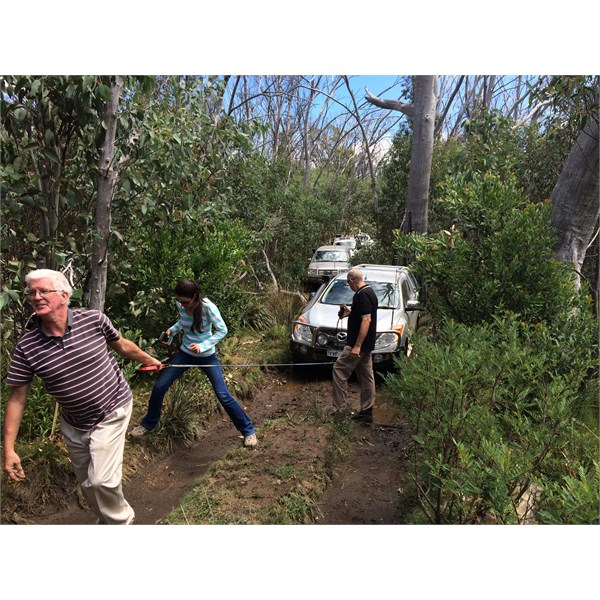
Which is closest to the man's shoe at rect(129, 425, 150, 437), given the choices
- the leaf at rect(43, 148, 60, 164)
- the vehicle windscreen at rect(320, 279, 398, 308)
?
the leaf at rect(43, 148, 60, 164)

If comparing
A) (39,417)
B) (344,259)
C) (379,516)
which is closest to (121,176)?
(39,417)

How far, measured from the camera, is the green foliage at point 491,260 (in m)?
4.32

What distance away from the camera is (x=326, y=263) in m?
11.0

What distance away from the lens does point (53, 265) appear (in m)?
4.38

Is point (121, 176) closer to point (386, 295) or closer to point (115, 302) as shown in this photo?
point (115, 302)

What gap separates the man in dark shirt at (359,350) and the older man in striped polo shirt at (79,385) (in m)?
2.51

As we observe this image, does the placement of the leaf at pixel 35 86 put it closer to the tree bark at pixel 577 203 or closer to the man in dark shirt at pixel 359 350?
the man in dark shirt at pixel 359 350

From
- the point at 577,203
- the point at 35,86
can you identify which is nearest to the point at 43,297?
the point at 35,86

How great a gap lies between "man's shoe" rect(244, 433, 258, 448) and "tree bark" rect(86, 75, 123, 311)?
1804 millimetres

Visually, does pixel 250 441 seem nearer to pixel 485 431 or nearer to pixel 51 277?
pixel 485 431

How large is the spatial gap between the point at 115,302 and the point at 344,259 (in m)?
6.29

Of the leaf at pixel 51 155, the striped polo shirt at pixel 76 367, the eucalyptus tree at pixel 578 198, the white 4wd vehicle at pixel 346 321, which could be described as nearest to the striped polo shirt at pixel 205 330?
the striped polo shirt at pixel 76 367

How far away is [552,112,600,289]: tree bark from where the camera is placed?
4.97 meters

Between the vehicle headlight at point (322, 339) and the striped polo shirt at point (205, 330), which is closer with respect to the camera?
the striped polo shirt at point (205, 330)
